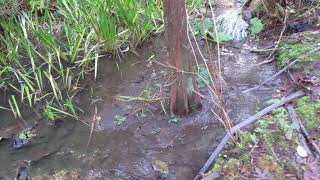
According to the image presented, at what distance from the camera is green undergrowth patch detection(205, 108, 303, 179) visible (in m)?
2.57

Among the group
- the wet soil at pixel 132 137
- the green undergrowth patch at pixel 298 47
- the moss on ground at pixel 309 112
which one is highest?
the green undergrowth patch at pixel 298 47

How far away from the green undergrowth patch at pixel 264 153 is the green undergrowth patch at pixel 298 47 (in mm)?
752

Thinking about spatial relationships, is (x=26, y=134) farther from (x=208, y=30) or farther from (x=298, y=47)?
(x=298, y=47)

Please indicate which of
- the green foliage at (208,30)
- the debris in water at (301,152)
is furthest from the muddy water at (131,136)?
the debris in water at (301,152)

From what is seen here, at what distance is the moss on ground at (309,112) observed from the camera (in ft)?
9.27

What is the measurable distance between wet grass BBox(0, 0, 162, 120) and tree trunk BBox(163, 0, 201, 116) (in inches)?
43.0

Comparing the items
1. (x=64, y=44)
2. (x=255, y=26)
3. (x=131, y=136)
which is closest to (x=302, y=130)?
(x=131, y=136)

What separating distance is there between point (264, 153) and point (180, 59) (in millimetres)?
797

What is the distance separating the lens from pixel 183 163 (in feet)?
9.37

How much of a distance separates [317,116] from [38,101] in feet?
7.47

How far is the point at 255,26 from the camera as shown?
14.0 ft

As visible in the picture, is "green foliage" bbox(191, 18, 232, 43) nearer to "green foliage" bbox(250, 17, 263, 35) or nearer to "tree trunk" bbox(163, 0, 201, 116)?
"green foliage" bbox(250, 17, 263, 35)

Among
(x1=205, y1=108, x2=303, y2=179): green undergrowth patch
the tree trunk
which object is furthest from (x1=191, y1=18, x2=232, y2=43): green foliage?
(x1=205, y1=108, x2=303, y2=179): green undergrowth patch

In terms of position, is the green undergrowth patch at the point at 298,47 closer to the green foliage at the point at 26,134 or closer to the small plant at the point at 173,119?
the small plant at the point at 173,119
